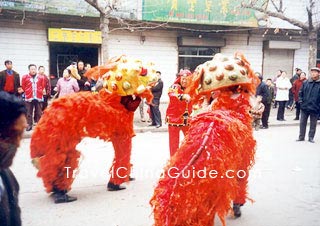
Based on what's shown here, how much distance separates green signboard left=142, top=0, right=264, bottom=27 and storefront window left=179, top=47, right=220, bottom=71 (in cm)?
154

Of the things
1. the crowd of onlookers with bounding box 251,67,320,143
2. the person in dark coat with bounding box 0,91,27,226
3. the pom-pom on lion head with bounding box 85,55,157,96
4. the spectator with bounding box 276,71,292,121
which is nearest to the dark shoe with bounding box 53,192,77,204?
the pom-pom on lion head with bounding box 85,55,157,96

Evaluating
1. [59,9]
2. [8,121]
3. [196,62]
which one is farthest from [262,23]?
[8,121]

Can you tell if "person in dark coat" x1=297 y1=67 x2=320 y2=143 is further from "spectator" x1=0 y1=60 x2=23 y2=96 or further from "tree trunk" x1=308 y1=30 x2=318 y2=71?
"spectator" x1=0 y1=60 x2=23 y2=96

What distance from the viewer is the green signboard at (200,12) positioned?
14.5m

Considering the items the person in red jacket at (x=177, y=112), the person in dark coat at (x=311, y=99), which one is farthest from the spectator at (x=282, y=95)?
the person in red jacket at (x=177, y=112)

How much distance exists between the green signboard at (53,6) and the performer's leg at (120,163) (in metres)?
9.30

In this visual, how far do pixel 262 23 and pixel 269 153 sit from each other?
1064 cm

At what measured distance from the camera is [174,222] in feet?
9.68

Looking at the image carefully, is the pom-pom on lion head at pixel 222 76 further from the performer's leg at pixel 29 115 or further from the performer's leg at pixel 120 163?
the performer's leg at pixel 29 115

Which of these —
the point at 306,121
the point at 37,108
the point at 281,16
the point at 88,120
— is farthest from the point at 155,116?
the point at 281,16

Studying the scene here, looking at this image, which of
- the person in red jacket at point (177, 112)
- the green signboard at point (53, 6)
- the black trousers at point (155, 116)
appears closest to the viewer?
the person in red jacket at point (177, 112)

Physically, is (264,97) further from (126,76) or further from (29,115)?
(126,76)

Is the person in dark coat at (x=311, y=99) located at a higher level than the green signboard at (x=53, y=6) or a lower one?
lower

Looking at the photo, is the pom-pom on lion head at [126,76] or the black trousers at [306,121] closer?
the pom-pom on lion head at [126,76]
